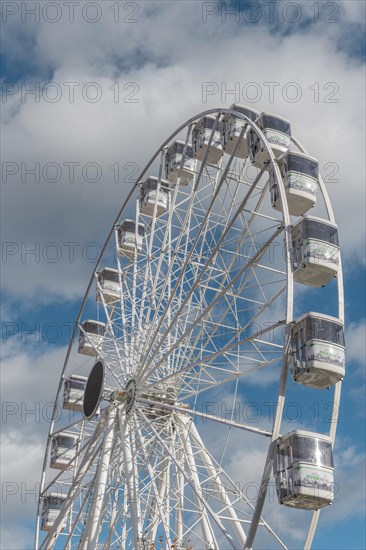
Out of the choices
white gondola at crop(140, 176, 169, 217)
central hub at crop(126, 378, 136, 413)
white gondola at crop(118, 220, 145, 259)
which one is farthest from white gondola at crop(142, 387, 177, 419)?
white gondola at crop(140, 176, 169, 217)

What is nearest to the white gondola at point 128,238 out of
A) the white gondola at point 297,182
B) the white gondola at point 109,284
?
the white gondola at point 109,284

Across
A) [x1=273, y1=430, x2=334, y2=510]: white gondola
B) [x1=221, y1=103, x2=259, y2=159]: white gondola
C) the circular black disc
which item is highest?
[x1=221, y1=103, x2=259, y2=159]: white gondola

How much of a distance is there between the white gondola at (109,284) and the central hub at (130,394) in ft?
18.2

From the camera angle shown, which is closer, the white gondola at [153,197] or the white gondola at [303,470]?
the white gondola at [303,470]

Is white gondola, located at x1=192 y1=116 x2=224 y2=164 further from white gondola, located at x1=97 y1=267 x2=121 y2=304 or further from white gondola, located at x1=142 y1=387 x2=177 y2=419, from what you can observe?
white gondola, located at x1=142 y1=387 x2=177 y2=419

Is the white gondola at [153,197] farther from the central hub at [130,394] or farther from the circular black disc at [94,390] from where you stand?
the central hub at [130,394]

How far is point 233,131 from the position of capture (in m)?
21.5

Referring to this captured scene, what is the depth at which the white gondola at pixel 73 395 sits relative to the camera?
28.9m

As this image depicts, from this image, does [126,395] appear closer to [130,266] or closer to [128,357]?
[128,357]

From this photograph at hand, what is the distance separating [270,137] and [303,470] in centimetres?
922

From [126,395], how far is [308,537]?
28.2 feet

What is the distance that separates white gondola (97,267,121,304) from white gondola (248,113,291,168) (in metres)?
9.13

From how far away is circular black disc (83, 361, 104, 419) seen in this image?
2325cm

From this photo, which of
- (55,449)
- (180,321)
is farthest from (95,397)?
(55,449)
